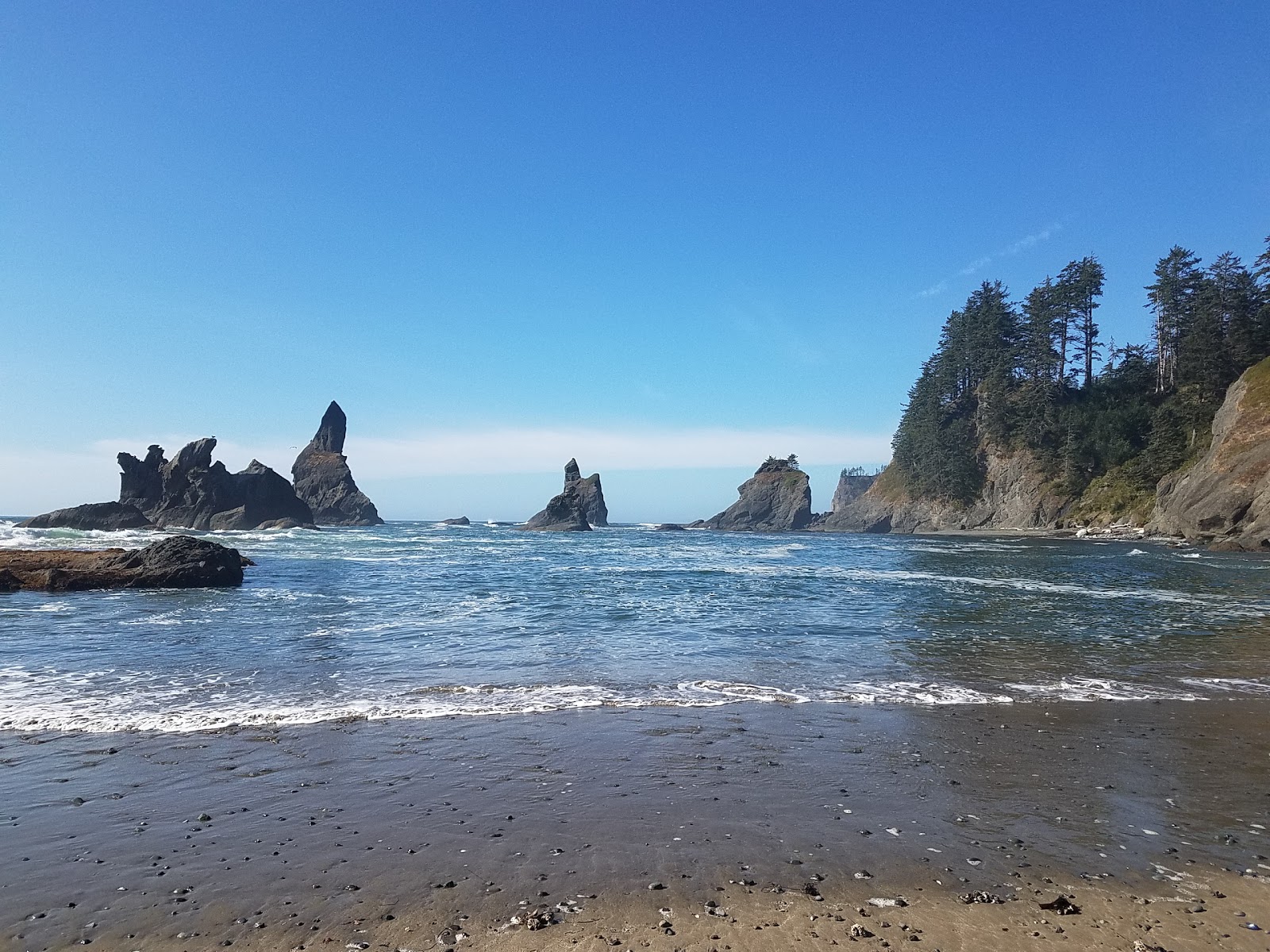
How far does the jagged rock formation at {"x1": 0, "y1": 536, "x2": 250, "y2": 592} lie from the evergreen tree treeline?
280 ft

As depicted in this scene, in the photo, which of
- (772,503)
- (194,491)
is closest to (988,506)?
(772,503)

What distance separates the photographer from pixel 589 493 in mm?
152250

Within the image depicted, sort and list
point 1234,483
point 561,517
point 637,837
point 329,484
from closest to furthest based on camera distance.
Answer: point 637,837
point 1234,483
point 561,517
point 329,484

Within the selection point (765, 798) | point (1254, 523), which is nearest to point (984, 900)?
point (765, 798)

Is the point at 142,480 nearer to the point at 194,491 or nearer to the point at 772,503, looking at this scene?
the point at 194,491

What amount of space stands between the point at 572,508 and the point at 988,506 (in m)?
68.8

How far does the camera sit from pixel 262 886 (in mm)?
5422

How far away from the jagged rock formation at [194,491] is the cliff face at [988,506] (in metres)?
100.0

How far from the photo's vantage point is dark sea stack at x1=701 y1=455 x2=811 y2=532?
485 ft

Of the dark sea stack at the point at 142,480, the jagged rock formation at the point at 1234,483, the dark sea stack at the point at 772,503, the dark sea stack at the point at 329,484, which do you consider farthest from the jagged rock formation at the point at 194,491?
the jagged rock formation at the point at 1234,483

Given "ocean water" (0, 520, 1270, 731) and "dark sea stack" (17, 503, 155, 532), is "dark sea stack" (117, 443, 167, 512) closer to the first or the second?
"dark sea stack" (17, 503, 155, 532)

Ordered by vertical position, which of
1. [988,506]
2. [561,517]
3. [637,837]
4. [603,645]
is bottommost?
[603,645]

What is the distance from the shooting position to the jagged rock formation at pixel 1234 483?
5144 centimetres

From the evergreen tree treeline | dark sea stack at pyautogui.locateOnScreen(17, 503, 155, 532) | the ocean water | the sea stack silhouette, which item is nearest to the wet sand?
the ocean water
